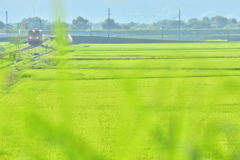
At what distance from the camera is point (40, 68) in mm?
29062

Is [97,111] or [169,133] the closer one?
[169,133]

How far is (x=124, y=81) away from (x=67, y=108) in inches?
2.8

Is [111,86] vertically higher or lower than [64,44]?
lower

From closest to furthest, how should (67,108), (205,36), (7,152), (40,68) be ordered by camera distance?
(67,108)
(7,152)
(40,68)
(205,36)

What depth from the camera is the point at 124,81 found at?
22.2 inches

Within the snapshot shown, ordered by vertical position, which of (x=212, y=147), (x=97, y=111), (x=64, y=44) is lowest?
(x=97, y=111)

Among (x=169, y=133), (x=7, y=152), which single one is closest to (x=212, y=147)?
(x=169, y=133)

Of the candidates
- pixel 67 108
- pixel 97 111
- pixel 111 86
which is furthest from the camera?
pixel 111 86

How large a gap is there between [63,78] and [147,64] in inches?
7.2

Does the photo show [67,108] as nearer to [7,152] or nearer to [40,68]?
[7,152]

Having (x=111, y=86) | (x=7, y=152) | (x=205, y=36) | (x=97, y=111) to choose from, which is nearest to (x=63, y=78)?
(x=7, y=152)

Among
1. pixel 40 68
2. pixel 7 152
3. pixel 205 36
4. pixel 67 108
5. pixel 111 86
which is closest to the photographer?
pixel 67 108

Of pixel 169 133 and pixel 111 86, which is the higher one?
pixel 169 133

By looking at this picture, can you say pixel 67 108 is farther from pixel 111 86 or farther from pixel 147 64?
pixel 111 86
